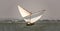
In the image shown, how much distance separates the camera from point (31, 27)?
0.96 m

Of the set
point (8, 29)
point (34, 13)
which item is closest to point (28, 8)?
point (34, 13)

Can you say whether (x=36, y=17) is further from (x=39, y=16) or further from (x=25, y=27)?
(x=25, y=27)

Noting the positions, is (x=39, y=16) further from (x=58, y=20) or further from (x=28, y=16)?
(x=58, y=20)

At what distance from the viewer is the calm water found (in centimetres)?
96

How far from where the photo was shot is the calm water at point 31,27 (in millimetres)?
963

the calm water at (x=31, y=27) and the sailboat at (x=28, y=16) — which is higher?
the sailboat at (x=28, y=16)

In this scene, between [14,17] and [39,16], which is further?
[14,17]

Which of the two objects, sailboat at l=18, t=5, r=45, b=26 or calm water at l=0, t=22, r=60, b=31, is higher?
sailboat at l=18, t=5, r=45, b=26

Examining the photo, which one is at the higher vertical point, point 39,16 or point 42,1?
point 42,1

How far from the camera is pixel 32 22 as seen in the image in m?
0.93

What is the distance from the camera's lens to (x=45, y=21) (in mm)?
986

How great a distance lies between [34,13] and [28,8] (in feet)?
0.26

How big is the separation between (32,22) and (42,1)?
0.19 metres

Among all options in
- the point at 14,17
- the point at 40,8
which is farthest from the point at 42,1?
the point at 14,17
